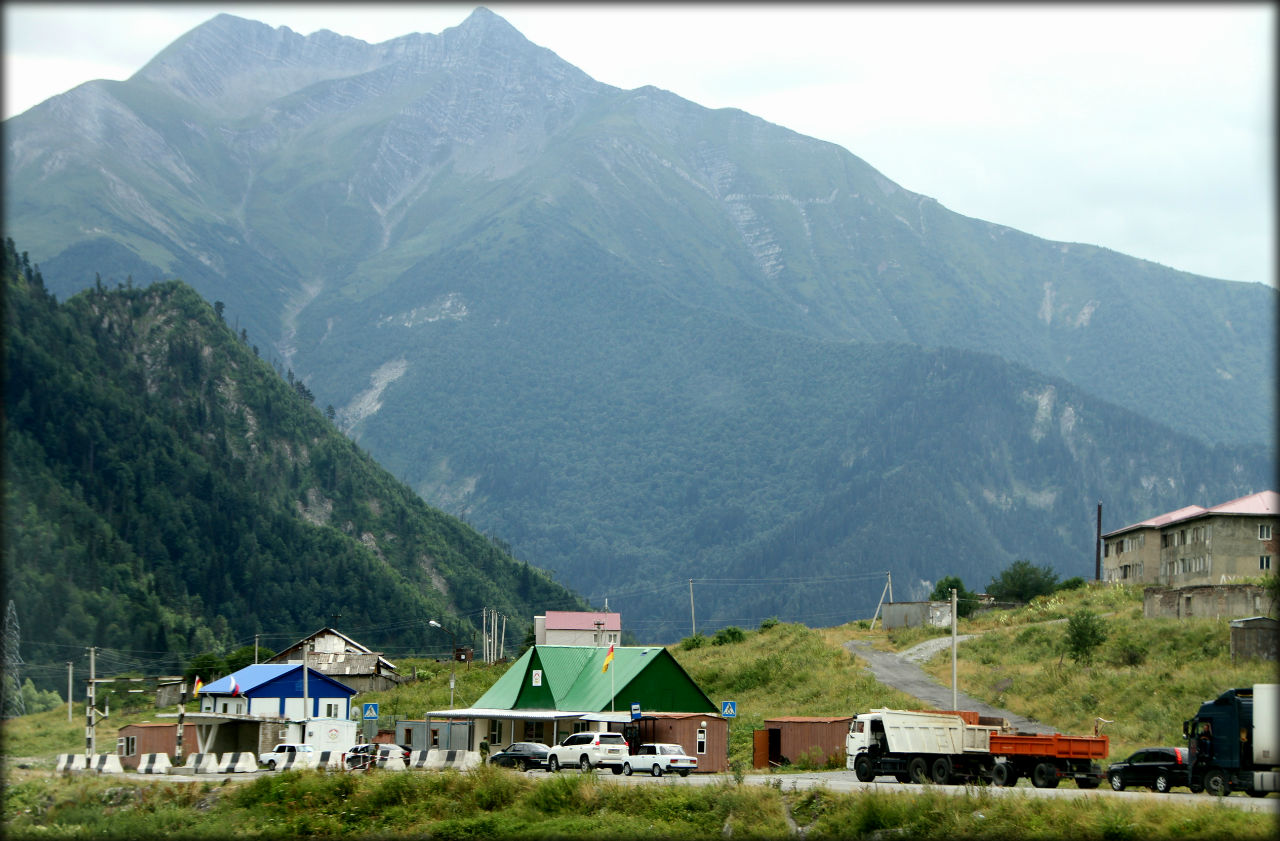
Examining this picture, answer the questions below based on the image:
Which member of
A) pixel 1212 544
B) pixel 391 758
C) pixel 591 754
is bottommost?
pixel 391 758

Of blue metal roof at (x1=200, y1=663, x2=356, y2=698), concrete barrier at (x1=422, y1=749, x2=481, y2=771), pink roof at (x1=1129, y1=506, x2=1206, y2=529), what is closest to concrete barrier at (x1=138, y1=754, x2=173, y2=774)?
concrete barrier at (x1=422, y1=749, x2=481, y2=771)

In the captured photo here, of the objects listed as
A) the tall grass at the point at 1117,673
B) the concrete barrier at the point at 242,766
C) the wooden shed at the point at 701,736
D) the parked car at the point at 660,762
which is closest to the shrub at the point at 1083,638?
the tall grass at the point at 1117,673

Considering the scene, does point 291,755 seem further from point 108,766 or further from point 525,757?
point 525,757

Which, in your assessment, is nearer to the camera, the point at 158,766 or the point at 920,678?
the point at 158,766

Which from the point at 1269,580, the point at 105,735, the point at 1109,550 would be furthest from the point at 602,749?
the point at 1109,550

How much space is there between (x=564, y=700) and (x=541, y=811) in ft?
89.2

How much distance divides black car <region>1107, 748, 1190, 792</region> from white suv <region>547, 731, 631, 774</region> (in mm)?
20258

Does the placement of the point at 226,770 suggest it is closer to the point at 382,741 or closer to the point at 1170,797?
the point at 382,741

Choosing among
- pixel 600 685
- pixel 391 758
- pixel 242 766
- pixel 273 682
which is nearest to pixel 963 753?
pixel 391 758

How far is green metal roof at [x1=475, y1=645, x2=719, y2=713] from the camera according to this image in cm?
7786

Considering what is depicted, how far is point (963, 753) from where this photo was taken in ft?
172

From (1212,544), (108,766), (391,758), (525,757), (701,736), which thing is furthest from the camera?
(1212,544)

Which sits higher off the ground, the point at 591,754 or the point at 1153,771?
the point at 1153,771

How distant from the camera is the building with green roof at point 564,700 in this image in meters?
75.9
